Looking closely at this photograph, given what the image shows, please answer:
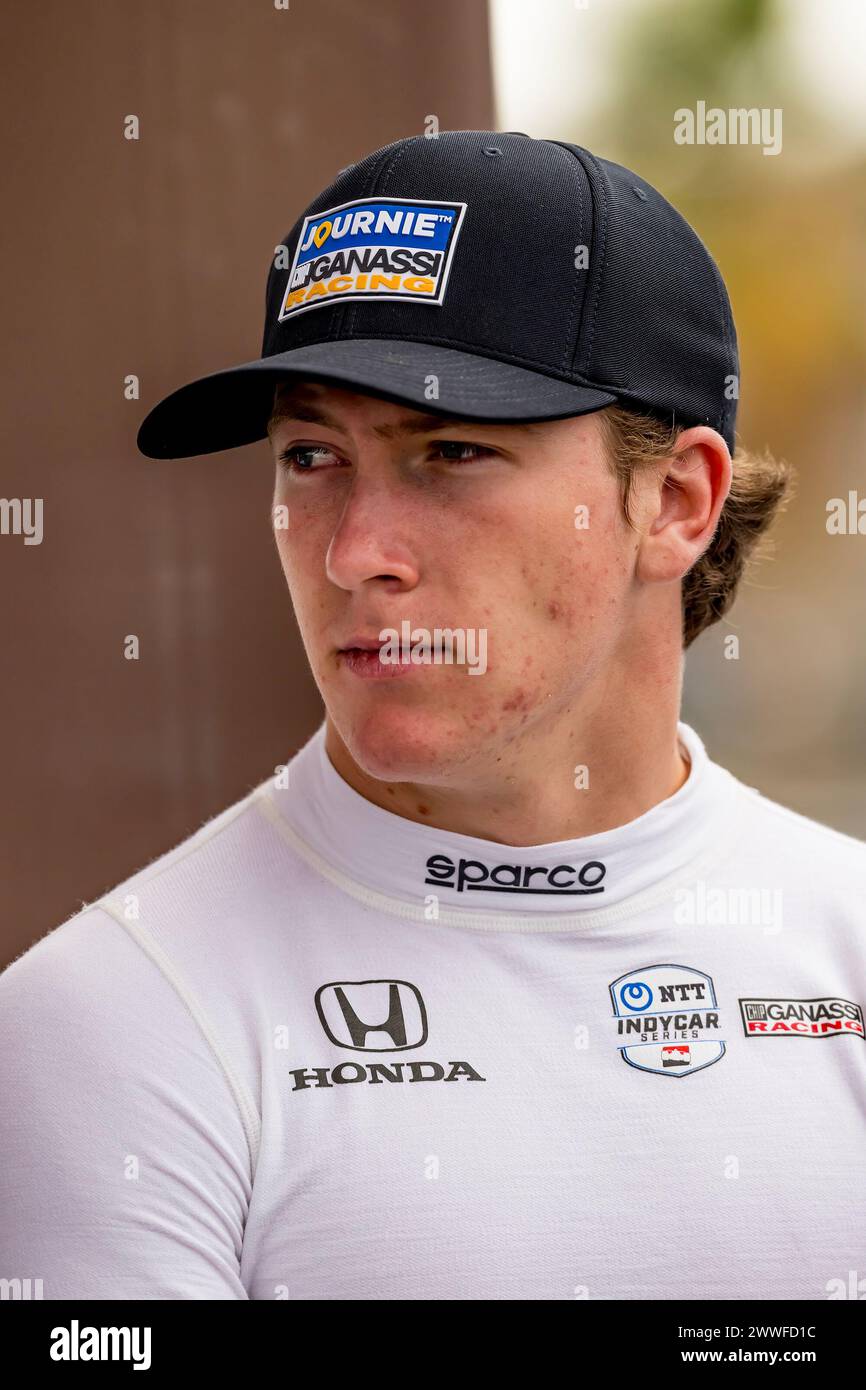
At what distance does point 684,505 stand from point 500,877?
41 cm

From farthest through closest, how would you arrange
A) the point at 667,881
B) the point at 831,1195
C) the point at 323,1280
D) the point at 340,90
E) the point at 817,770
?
the point at 817,770 → the point at 340,90 → the point at 667,881 → the point at 831,1195 → the point at 323,1280

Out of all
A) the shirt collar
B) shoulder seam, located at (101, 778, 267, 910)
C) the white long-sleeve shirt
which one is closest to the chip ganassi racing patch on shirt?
the white long-sleeve shirt

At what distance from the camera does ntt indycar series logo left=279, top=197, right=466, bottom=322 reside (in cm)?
121

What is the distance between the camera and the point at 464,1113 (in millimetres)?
1184

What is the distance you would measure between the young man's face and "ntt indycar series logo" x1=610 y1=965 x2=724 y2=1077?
0.26 meters

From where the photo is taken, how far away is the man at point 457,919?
3.73ft

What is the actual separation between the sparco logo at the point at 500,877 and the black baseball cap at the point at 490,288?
42cm

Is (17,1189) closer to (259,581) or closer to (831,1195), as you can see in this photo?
(831,1195)

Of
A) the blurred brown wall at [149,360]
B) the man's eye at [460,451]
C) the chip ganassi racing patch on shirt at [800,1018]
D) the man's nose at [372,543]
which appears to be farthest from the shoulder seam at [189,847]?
the blurred brown wall at [149,360]

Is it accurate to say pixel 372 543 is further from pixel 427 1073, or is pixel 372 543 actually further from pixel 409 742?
pixel 427 1073

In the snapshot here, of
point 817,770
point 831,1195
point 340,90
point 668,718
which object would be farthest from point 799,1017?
point 817,770

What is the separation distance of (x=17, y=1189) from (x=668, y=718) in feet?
2.53

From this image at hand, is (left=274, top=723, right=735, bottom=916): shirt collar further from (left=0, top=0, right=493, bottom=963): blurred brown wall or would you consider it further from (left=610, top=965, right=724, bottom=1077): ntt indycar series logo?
(left=0, top=0, right=493, bottom=963): blurred brown wall
